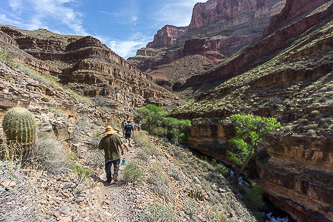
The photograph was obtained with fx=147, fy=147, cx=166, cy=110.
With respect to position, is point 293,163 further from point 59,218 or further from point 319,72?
point 59,218

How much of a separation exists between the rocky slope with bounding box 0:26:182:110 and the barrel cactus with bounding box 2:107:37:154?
773 inches

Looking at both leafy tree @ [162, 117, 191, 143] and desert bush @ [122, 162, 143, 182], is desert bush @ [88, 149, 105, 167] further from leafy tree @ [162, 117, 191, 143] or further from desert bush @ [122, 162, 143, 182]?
leafy tree @ [162, 117, 191, 143]

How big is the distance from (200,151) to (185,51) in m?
93.3

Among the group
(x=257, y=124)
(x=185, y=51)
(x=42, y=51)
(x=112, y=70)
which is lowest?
(x=257, y=124)

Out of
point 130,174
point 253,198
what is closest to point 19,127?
point 130,174

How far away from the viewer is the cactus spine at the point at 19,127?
309 centimetres

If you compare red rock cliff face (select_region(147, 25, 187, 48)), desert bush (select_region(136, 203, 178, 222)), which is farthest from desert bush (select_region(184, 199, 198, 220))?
red rock cliff face (select_region(147, 25, 187, 48))

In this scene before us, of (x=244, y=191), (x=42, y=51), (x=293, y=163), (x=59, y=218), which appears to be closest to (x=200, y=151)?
(x=244, y=191)

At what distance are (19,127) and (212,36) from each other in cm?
13156

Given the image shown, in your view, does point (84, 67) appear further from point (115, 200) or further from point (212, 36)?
point (212, 36)

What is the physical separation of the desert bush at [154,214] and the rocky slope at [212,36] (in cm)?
7508

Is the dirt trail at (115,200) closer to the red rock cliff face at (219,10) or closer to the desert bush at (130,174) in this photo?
the desert bush at (130,174)

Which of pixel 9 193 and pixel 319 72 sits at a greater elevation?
pixel 319 72

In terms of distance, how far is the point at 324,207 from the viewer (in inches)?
335
